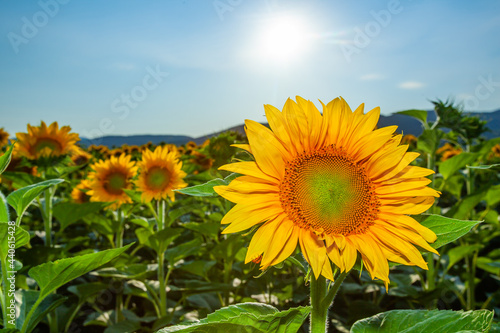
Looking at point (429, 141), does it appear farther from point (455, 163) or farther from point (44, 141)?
point (44, 141)

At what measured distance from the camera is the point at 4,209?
117cm

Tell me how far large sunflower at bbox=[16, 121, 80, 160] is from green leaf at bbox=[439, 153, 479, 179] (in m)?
2.67

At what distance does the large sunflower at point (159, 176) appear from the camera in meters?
2.67

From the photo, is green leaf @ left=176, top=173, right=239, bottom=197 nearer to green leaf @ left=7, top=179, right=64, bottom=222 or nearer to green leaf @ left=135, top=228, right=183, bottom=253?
green leaf @ left=7, top=179, right=64, bottom=222

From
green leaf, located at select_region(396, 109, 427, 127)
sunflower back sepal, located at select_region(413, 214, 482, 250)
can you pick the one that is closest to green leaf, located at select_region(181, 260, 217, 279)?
green leaf, located at select_region(396, 109, 427, 127)

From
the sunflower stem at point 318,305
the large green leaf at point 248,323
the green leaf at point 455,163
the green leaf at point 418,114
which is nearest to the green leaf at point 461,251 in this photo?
the green leaf at point 455,163

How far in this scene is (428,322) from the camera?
86 centimetres

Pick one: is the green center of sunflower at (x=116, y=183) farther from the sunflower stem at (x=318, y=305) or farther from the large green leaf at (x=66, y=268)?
the sunflower stem at (x=318, y=305)

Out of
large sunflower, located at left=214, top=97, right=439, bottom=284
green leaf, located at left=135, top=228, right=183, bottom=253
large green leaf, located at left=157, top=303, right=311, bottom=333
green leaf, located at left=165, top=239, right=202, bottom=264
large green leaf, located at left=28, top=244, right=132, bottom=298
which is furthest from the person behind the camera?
green leaf, located at left=165, top=239, right=202, bottom=264

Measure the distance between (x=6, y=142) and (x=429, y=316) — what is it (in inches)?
245

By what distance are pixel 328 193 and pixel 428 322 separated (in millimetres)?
345

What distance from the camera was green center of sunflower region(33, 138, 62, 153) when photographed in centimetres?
299

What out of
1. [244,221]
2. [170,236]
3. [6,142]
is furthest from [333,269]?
[6,142]

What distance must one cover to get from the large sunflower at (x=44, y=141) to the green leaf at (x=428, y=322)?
2.67 m
